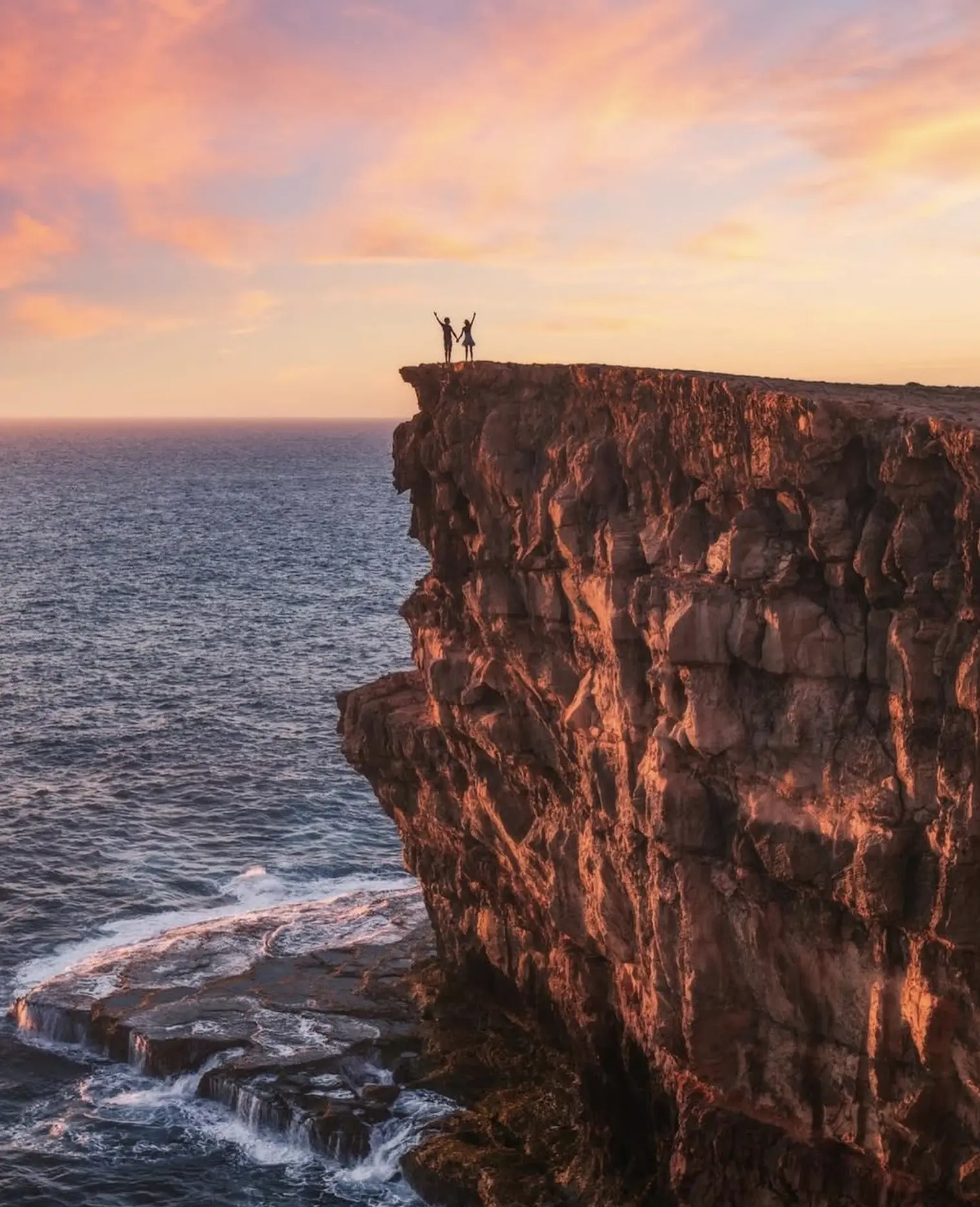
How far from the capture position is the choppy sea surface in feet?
157

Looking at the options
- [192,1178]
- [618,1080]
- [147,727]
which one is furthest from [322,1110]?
[147,727]

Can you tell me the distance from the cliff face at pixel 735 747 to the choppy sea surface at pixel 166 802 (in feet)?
35.1

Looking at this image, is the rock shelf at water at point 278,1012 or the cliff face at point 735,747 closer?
the cliff face at point 735,747

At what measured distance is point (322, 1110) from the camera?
49.2m

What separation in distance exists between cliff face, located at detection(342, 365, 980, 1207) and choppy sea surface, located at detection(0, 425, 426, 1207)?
10.7m

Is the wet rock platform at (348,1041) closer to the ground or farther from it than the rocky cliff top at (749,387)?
closer to the ground

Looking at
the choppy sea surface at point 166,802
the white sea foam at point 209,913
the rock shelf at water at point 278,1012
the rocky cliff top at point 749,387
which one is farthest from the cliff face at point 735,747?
the white sea foam at point 209,913

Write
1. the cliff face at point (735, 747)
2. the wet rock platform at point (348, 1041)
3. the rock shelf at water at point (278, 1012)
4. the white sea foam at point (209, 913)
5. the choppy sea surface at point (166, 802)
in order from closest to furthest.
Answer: the cliff face at point (735, 747)
the wet rock platform at point (348, 1041)
the choppy sea surface at point (166, 802)
the rock shelf at water at point (278, 1012)
the white sea foam at point (209, 913)

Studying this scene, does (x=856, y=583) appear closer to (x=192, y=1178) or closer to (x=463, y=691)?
(x=463, y=691)

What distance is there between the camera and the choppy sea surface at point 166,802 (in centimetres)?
4797

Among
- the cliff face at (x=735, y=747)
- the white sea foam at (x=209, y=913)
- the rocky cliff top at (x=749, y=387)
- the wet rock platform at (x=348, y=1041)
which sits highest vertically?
the rocky cliff top at (x=749, y=387)

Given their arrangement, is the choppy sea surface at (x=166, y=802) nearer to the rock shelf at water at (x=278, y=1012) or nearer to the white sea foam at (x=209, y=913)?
the white sea foam at (x=209, y=913)

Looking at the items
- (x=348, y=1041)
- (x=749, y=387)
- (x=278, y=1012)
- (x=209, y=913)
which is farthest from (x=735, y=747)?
(x=209, y=913)

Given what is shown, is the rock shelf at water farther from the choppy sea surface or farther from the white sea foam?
the choppy sea surface
